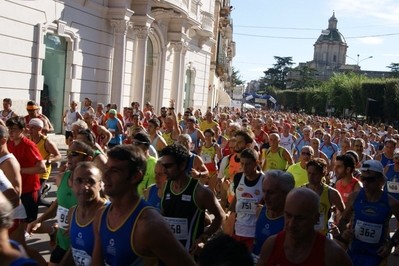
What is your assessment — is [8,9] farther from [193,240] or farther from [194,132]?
[193,240]

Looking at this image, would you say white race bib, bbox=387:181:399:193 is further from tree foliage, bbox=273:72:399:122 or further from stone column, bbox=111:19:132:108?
stone column, bbox=111:19:132:108

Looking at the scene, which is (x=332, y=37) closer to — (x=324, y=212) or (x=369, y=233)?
(x=324, y=212)

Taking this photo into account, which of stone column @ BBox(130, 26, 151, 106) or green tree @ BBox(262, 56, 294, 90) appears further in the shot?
green tree @ BBox(262, 56, 294, 90)

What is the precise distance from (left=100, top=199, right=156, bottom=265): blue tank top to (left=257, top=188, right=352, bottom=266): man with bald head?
84 cm

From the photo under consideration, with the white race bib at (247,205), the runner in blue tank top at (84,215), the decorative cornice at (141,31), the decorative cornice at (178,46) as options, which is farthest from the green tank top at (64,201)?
the decorative cornice at (178,46)

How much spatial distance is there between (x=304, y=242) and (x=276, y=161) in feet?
18.8

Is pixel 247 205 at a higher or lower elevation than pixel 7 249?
lower

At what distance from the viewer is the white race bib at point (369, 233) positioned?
511 centimetres

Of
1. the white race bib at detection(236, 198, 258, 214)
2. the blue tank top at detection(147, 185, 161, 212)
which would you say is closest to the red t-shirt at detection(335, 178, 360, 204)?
the white race bib at detection(236, 198, 258, 214)

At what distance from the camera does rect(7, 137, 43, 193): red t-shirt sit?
626 centimetres

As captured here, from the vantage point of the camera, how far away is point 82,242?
3.63 meters

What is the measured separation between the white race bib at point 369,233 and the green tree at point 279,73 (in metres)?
127

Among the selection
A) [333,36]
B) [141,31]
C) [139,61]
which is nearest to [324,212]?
[141,31]

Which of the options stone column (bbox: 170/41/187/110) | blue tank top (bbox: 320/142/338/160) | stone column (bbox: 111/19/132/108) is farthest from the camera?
stone column (bbox: 170/41/187/110)
